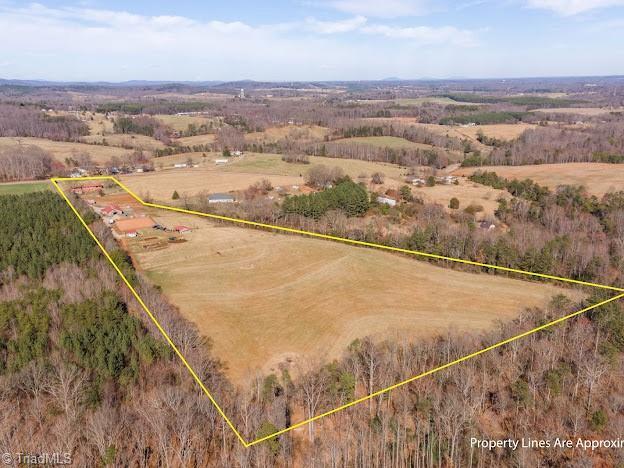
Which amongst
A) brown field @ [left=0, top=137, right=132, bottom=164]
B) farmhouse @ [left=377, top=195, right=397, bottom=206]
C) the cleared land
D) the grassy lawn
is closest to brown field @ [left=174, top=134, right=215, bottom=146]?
brown field @ [left=0, top=137, right=132, bottom=164]

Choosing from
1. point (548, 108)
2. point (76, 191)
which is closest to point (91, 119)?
point (76, 191)

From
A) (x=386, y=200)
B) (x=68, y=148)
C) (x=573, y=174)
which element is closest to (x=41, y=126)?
(x=68, y=148)

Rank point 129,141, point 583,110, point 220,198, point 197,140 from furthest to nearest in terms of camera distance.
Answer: point 583,110, point 197,140, point 129,141, point 220,198

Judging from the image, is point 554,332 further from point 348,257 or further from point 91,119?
point 91,119

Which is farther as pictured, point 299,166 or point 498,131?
point 498,131

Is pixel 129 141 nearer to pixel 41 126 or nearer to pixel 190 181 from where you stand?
pixel 41 126

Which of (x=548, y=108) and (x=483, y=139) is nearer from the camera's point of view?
(x=483, y=139)
